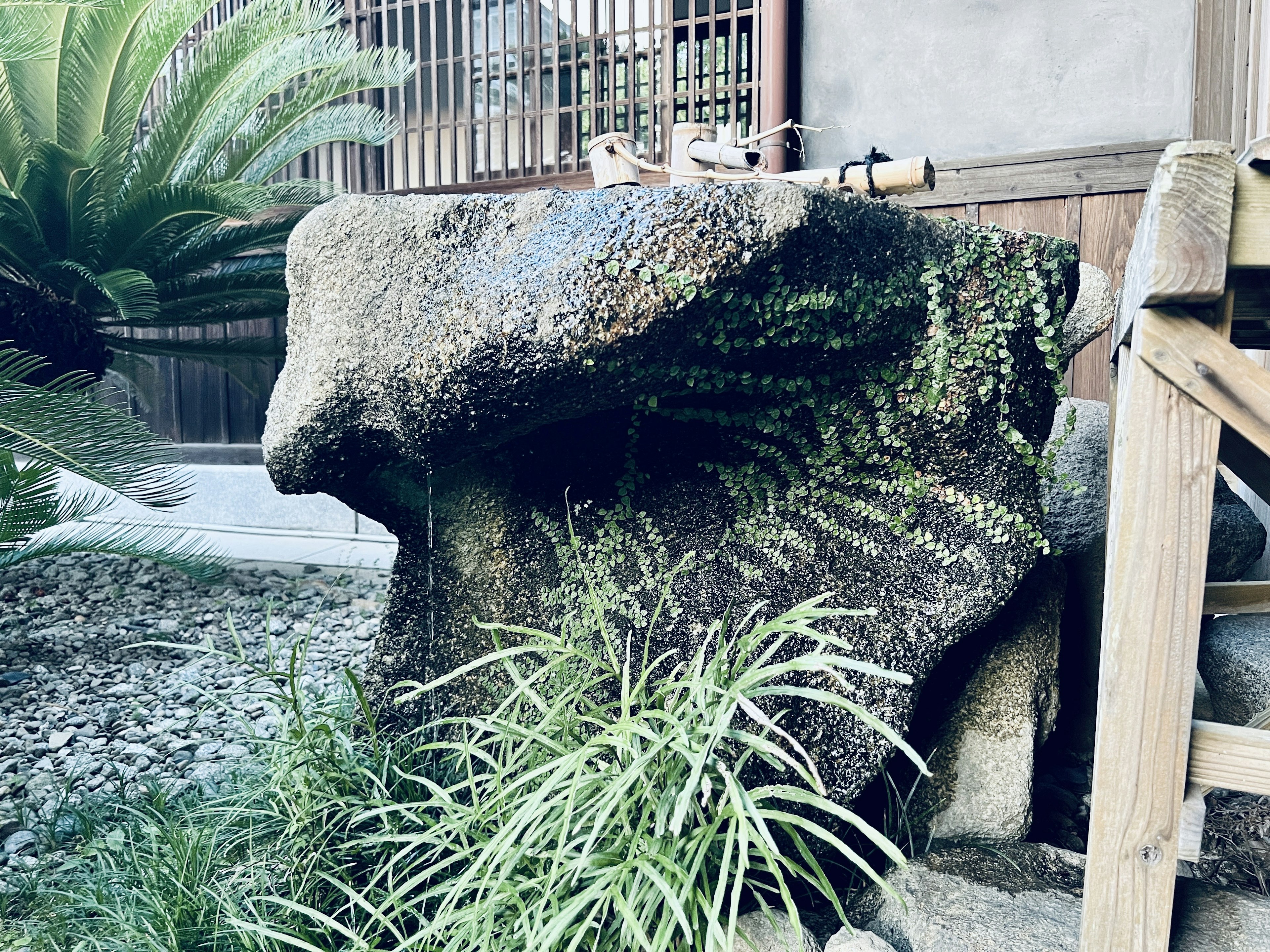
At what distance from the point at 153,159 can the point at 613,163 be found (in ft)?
10.2

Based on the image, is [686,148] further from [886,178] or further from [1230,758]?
[1230,758]

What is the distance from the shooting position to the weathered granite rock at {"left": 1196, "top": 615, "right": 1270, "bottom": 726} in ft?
6.97

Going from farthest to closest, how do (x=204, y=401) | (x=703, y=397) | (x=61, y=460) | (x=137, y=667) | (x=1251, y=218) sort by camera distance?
(x=204, y=401), (x=137, y=667), (x=61, y=460), (x=703, y=397), (x=1251, y=218)

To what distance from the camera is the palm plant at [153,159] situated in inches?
160

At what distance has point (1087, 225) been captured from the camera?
405 cm

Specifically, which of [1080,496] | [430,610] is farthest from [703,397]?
[1080,496]

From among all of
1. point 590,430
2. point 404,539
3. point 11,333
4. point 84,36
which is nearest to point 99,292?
point 11,333

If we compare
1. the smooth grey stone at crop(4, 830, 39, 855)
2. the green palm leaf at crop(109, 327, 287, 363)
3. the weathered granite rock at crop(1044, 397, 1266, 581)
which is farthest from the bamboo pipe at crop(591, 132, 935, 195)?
the green palm leaf at crop(109, 327, 287, 363)

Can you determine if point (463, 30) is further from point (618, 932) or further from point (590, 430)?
point (618, 932)

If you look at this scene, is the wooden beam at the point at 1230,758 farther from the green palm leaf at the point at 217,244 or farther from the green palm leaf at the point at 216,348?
the green palm leaf at the point at 216,348

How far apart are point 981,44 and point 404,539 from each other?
3.47 metres

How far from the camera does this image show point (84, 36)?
13.4 ft

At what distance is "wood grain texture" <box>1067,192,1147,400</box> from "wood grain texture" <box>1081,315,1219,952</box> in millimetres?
2932

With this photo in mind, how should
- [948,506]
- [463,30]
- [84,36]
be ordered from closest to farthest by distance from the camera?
[948,506]
[84,36]
[463,30]
